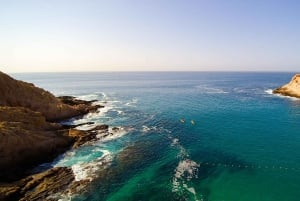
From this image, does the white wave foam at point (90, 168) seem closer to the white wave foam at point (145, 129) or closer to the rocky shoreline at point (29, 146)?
the rocky shoreline at point (29, 146)

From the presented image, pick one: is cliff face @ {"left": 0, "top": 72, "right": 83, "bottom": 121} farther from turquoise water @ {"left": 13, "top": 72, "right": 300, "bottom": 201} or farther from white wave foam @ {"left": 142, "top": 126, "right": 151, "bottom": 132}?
white wave foam @ {"left": 142, "top": 126, "right": 151, "bottom": 132}

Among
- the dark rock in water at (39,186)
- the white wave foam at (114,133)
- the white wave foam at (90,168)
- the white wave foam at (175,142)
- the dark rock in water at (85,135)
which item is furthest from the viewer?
the white wave foam at (114,133)

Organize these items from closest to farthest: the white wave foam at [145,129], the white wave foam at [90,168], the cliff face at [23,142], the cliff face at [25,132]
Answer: the white wave foam at [90,168] → the cliff face at [23,142] → the cliff face at [25,132] → the white wave foam at [145,129]

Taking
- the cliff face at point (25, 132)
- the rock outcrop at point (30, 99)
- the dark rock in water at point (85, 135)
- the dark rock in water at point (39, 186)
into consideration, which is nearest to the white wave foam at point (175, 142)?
the dark rock in water at point (85, 135)

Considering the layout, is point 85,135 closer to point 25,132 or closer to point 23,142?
point 25,132

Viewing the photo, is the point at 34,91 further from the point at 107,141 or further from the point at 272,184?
the point at 272,184

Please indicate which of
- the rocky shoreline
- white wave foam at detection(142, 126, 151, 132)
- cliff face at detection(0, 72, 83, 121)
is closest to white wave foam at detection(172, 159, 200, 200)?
the rocky shoreline

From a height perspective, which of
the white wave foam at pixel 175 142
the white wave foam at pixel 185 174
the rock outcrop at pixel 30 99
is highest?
the rock outcrop at pixel 30 99

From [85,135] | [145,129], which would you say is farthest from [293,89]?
[85,135]
